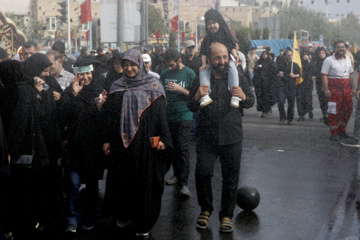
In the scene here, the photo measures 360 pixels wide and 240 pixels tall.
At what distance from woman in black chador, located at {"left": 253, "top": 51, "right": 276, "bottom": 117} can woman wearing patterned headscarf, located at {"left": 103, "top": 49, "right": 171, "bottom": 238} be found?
10.9 metres

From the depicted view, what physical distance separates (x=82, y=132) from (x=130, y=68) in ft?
2.78

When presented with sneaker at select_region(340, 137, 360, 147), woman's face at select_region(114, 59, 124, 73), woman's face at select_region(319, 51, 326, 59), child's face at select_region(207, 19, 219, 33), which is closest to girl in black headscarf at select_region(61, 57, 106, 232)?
woman's face at select_region(114, 59, 124, 73)

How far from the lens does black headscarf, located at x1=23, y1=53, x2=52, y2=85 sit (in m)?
5.68

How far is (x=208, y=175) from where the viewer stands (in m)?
6.13

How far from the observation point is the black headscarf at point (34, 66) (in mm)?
5684

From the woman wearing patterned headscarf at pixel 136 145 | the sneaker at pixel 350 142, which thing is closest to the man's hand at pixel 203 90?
the woman wearing patterned headscarf at pixel 136 145

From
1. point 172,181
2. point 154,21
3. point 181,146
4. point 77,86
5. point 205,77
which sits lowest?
point 172,181

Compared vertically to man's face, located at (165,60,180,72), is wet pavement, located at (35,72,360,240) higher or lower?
lower

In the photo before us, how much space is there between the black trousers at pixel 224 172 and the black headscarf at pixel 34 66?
1.78 m

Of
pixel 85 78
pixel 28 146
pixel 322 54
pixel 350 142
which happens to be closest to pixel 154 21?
pixel 322 54

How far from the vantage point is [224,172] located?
6.19 meters

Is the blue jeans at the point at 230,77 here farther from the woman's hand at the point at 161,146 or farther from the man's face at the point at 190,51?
the man's face at the point at 190,51

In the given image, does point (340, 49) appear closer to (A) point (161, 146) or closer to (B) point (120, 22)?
(B) point (120, 22)

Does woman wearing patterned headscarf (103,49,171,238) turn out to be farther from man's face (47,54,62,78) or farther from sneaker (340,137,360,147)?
sneaker (340,137,360,147)
